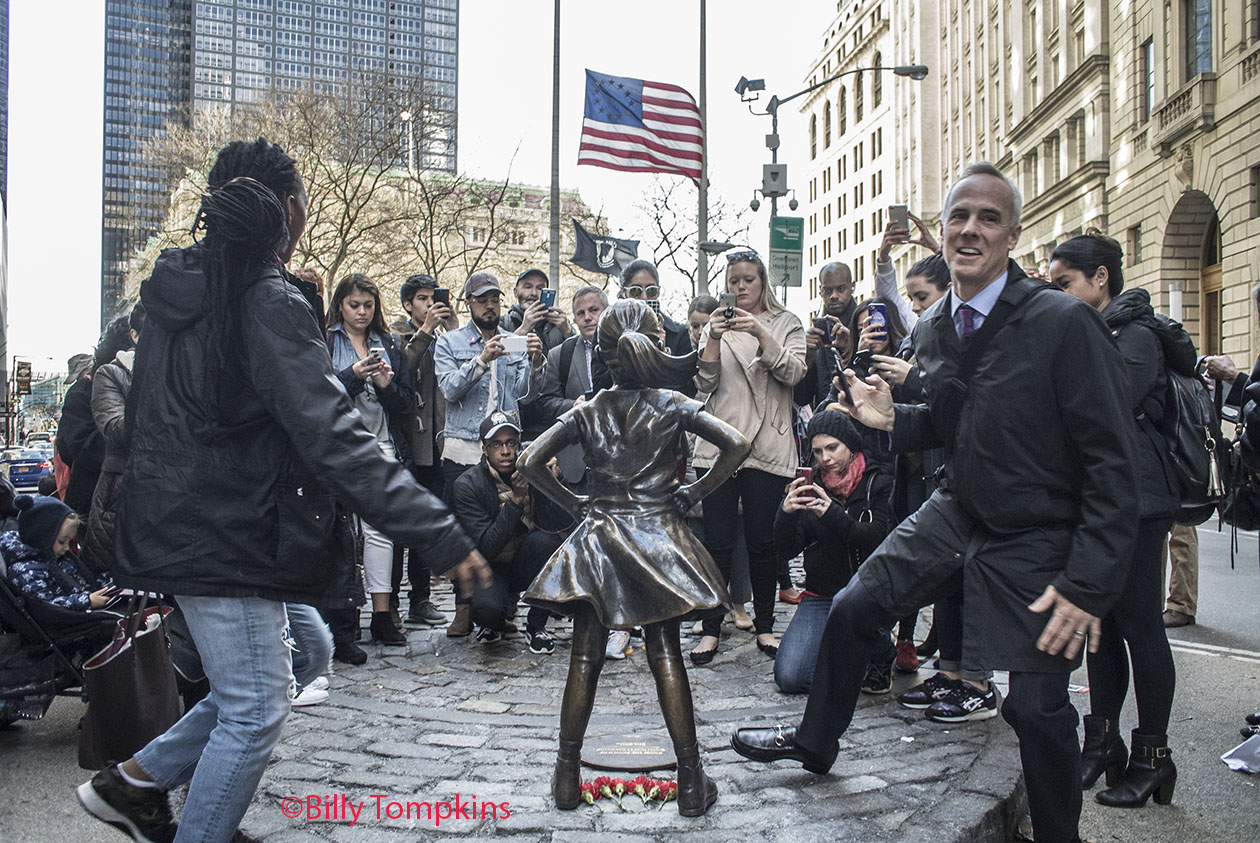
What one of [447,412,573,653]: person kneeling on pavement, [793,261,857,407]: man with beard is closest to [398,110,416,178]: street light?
[793,261,857,407]: man with beard

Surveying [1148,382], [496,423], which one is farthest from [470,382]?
[1148,382]

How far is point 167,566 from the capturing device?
278cm

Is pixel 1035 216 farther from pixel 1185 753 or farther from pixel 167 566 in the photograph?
pixel 167 566

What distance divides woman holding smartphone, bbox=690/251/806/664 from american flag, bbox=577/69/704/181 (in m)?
8.47

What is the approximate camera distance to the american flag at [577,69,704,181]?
1444 centimetres

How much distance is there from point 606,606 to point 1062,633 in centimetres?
155

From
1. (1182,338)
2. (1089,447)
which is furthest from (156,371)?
(1182,338)

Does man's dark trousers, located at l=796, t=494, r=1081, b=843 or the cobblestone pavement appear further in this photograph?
the cobblestone pavement

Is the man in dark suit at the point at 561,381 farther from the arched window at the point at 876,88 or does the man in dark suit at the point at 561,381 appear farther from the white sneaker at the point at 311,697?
the arched window at the point at 876,88

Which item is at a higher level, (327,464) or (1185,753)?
(327,464)

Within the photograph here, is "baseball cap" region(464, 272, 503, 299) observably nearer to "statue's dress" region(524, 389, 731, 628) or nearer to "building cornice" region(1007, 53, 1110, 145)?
"statue's dress" region(524, 389, 731, 628)

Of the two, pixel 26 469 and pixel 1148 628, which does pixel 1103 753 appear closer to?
pixel 1148 628

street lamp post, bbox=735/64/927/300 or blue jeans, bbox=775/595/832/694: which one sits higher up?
street lamp post, bbox=735/64/927/300

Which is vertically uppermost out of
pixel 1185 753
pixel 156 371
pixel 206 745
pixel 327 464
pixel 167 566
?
pixel 156 371
